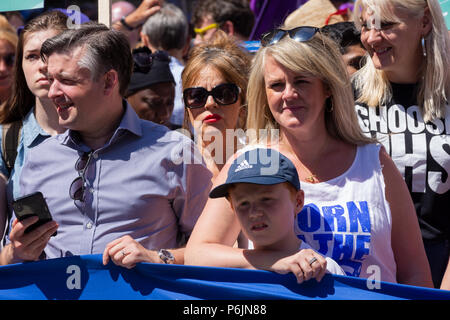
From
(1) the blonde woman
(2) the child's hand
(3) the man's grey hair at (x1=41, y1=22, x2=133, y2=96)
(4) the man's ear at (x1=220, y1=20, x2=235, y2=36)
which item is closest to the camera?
(2) the child's hand

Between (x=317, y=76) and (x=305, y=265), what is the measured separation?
0.92m

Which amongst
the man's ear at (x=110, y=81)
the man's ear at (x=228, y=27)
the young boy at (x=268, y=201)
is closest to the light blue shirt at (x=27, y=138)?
the man's ear at (x=110, y=81)

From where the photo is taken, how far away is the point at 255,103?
3.41 m

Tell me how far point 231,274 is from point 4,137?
1.77m

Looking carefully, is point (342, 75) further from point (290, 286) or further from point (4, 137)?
point (4, 137)

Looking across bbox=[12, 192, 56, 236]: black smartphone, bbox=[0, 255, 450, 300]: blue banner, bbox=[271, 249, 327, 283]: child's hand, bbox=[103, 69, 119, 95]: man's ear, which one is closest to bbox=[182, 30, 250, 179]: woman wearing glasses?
bbox=[103, 69, 119, 95]: man's ear

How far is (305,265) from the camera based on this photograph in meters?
2.73

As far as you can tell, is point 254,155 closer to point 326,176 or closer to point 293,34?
point 326,176

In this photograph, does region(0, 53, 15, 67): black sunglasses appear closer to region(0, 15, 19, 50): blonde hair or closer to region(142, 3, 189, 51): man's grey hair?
region(0, 15, 19, 50): blonde hair

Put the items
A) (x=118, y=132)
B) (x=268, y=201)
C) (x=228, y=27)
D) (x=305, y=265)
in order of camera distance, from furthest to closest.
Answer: (x=228, y=27) < (x=118, y=132) < (x=268, y=201) < (x=305, y=265)

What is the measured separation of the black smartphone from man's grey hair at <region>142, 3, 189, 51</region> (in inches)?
138

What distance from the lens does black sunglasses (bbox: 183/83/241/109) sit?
4.36 metres

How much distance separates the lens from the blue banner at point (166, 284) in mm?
2775

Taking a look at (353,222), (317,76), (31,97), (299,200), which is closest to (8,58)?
(31,97)
